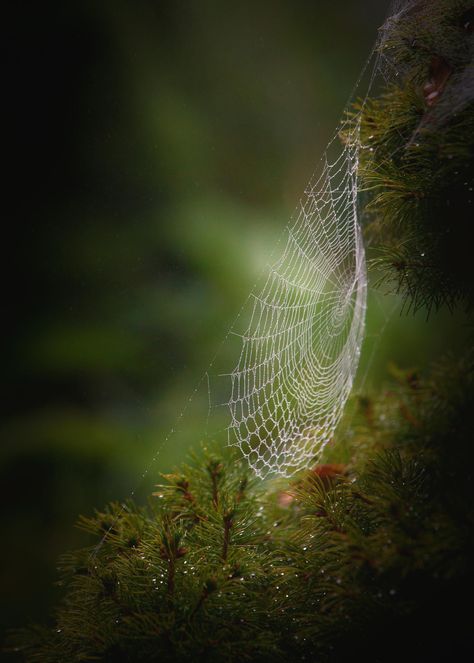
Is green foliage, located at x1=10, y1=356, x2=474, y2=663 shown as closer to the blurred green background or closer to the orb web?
the orb web

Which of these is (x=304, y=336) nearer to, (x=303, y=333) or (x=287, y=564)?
(x=303, y=333)

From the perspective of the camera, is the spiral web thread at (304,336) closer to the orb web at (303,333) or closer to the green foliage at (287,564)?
the orb web at (303,333)

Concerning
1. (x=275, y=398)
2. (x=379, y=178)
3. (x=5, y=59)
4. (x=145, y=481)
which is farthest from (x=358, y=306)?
(x=5, y=59)

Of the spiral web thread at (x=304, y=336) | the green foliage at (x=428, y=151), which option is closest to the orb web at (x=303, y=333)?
the spiral web thread at (x=304, y=336)

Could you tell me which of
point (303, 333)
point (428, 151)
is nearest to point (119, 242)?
point (303, 333)

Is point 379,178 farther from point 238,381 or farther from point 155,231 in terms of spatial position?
point 155,231
